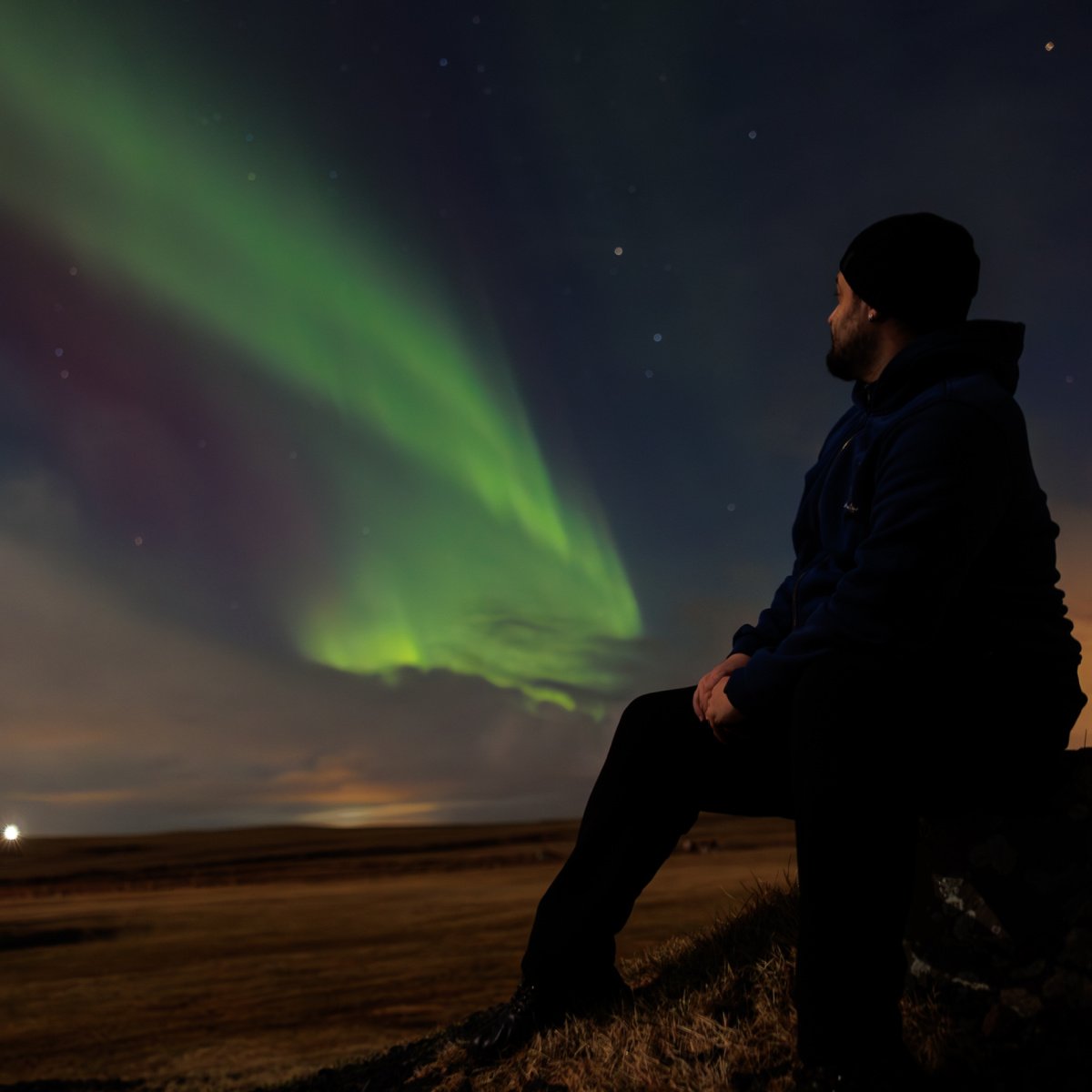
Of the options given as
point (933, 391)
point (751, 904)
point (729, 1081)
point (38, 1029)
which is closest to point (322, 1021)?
point (38, 1029)

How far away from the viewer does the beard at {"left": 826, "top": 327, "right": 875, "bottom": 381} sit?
2885mm

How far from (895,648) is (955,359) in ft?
2.93

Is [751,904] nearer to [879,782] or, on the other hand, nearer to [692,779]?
[692,779]

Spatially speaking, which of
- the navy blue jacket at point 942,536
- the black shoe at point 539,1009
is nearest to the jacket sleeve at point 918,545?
the navy blue jacket at point 942,536

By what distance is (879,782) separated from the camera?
2219 millimetres

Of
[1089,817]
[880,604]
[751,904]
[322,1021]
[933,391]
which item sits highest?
[933,391]

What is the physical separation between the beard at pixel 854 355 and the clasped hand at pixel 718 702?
3.32ft

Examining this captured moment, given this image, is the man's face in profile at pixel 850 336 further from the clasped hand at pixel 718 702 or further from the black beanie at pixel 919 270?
the clasped hand at pixel 718 702

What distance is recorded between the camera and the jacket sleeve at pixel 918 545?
2.26 metres

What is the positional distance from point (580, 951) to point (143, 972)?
10297 mm

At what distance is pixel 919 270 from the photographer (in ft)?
9.07

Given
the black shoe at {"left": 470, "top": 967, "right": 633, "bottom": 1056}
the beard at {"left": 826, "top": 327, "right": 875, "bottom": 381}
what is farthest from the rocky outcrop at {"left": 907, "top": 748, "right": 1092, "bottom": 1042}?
the beard at {"left": 826, "top": 327, "right": 875, "bottom": 381}

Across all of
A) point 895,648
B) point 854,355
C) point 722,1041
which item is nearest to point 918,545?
point 895,648

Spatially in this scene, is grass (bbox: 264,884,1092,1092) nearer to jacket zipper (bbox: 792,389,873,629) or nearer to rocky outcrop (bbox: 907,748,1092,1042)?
rocky outcrop (bbox: 907,748,1092,1042)
